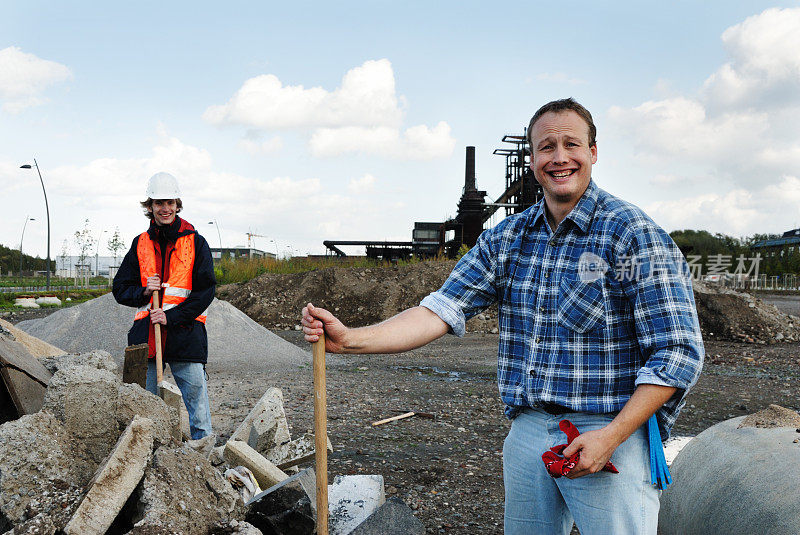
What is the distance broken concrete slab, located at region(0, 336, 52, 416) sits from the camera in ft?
11.2

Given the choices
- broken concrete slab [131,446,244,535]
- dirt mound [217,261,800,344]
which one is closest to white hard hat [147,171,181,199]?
broken concrete slab [131,446,244,535]

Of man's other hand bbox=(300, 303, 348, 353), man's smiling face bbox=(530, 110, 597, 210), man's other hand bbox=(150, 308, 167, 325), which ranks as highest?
man's smiling face bbox=(530, 110, 597, 210)

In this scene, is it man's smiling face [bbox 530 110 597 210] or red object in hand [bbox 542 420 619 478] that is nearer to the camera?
red object in hand [bbox 542 420 619 478]

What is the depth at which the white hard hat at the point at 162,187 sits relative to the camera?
4344 millimetres

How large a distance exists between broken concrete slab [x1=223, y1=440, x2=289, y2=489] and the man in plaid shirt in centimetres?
181

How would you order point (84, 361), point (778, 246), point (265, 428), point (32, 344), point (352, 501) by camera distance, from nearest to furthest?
point (352, 501), point (84, 361), point (265, 428), point (32, 344), point (778, 246)

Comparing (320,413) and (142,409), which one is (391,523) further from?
(142,409)

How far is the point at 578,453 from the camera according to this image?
1.77 meters

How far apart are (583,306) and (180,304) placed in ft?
10.7

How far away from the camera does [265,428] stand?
458 cm

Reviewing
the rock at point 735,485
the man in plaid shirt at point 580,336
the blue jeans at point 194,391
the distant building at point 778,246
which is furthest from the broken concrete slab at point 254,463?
the distant building at point 778,246

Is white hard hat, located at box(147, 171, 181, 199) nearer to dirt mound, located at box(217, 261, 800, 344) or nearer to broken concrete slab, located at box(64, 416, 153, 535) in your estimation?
broken concrete slab, located at box(64, 416, 153, 535)

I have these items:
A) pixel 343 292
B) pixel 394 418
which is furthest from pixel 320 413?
pixel 343 292

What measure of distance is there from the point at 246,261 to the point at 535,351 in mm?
22103
